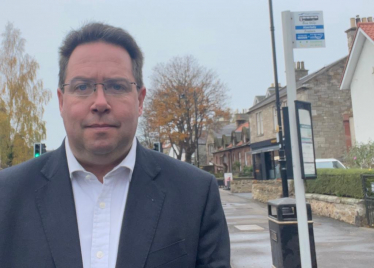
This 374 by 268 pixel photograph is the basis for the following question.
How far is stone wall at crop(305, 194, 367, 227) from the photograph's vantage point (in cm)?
1192

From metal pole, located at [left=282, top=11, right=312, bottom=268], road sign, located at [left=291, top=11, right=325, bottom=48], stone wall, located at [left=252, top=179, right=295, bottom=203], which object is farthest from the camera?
stone wall, located at [left=252, top=179, right=295, bottom=203]

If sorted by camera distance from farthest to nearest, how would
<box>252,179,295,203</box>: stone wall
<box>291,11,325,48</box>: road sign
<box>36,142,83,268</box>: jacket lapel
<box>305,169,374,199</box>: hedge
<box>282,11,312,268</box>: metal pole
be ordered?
1. <box>252,179,295,203</box>: stone wall
2. <box>305,169,374,199</box>: hedge
3. <box>291,11,325,48</box>: road sign
4. <box>282,11,312,268</box>: metal pole
5. <box>36,142,83,268</box>: jacket lapel

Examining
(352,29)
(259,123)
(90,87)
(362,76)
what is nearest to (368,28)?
(362,76)

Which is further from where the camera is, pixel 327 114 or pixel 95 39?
pixel 327 114

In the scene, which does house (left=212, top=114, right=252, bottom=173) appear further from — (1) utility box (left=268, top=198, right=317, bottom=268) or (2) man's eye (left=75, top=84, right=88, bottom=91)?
(2) man's eye (left=75, top=84, right=88, bottom=91)

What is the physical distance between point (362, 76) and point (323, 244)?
1472 cm

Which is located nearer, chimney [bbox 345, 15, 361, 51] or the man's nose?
the man's nose

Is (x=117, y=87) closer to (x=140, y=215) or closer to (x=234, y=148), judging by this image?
(x=140, y=215)

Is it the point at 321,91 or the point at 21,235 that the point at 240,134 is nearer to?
the point at 321,91

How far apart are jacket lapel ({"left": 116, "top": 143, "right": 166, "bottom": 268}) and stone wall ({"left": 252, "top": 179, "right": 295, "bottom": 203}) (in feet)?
57.8

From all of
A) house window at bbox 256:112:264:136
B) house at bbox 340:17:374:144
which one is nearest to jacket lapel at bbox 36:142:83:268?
house at bbox 340:17:374:144

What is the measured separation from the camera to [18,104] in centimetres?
3369

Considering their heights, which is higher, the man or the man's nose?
the man's nose

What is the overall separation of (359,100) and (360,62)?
2027 millimetres
